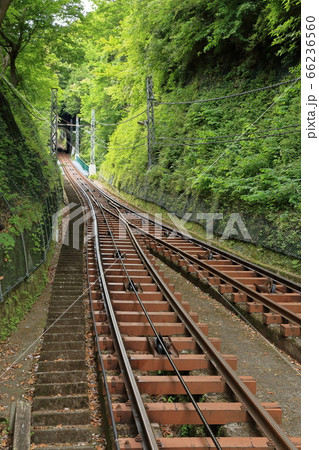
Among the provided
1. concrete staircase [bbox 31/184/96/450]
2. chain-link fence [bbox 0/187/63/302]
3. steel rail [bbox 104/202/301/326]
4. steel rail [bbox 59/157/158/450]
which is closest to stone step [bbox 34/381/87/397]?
concrete staircase [bbox 31/184/96/450]

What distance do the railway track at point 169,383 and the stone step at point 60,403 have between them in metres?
0.52

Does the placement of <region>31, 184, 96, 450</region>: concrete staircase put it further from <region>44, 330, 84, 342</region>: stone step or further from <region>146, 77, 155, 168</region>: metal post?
<region>146, 77, 155, 168</region>: metal post

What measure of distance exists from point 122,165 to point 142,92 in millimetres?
7526

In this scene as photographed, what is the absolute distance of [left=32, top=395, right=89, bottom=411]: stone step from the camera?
5.58 meters

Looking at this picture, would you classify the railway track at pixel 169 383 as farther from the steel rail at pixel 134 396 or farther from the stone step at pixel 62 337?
the stone step at pixel 62 337

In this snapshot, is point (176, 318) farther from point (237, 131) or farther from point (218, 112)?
point (218, 112)

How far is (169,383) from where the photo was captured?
17.6 ft

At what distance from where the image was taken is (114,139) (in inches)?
1841

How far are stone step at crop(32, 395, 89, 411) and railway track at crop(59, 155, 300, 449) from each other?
52 cm

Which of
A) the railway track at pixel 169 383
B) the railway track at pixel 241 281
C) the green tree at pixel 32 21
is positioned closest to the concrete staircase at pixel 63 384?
the railway track at pixel 169 383

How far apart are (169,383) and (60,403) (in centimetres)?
165

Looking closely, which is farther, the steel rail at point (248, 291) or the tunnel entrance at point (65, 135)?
the tunnel entrance at point (65, 135)

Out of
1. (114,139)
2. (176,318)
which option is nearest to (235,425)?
(176,318)

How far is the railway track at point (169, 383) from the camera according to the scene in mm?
4289
